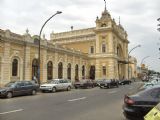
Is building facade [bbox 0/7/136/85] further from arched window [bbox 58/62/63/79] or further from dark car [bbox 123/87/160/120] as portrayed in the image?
dark car [bbox 123/87/160/120]

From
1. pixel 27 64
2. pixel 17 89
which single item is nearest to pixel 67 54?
pixel 27 64

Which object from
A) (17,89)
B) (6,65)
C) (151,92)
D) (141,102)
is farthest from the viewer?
(6,65)

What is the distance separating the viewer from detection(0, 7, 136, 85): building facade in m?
37.9

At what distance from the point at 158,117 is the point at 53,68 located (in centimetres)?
4470

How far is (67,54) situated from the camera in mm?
53375

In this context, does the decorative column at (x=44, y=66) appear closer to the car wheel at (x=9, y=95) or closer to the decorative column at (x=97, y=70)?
the car wheel at (x=9, y=95)

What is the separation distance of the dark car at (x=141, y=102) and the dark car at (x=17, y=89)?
15.5 m

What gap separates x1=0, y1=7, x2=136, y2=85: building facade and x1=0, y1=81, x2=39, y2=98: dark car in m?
10.1

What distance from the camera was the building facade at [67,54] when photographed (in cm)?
3788

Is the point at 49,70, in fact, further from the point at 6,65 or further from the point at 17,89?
the point at 17,89

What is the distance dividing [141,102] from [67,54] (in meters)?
43.9

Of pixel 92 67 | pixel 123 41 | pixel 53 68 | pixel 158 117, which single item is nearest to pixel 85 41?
pixel 92 67

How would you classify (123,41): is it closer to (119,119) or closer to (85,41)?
(85,41)

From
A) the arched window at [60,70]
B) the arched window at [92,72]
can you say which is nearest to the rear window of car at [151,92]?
the arched window at [60,70]
